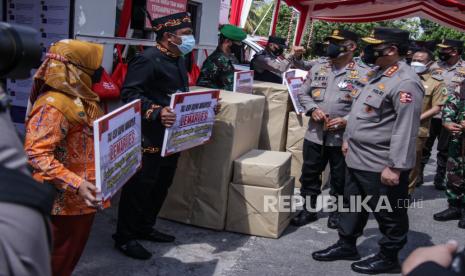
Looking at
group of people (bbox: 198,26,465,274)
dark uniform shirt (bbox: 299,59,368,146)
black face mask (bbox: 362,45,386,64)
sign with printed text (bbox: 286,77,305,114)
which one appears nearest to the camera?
group of people (bbox: 198,26,465,274)

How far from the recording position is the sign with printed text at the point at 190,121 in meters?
3.56

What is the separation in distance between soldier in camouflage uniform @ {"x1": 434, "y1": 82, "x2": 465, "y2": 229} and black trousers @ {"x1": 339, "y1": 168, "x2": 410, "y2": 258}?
69.1 inches

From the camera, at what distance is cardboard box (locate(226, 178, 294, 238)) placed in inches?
167

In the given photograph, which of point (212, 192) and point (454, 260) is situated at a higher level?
point (454, 260)

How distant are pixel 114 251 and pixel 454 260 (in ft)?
9.45

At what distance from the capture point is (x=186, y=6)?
251 inches

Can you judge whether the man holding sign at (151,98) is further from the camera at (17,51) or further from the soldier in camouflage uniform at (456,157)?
the soldier in camouflage uniform at (456,157)

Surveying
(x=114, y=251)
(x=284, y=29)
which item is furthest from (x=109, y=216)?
(x=284, y=29)

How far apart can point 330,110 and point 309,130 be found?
278 mm

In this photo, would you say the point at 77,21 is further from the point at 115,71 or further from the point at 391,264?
the point at 391,264

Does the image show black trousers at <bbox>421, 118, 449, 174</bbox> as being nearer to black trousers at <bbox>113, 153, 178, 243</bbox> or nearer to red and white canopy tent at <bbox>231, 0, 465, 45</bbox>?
red and white canopy tent at <bbox>231, 0, 465, 45</bbox>

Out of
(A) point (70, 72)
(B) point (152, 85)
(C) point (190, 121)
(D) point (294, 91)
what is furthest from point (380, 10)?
(A) point (70, 72)

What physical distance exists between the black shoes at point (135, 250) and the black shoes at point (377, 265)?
5.22 ft

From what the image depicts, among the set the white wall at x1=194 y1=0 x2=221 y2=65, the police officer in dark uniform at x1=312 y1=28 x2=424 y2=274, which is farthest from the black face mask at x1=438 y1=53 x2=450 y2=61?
the police officer in dark uniform at x1=312 y1=28 x2=424 y2=274
